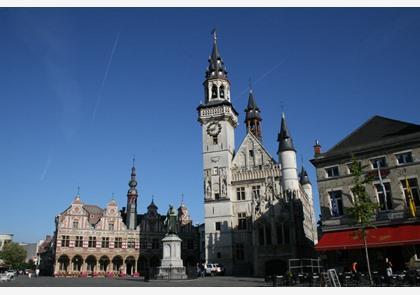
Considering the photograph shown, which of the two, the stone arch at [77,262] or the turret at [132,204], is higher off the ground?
the turret at [132,204]

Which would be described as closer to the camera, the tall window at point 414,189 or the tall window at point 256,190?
the tall window at point 414,189

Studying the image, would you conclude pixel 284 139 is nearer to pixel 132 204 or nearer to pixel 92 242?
pixel 132 204

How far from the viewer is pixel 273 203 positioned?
38.2 metres

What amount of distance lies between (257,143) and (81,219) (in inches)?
1134

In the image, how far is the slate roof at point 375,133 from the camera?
90.7 ft

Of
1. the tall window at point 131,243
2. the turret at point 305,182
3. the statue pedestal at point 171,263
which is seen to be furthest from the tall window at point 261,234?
the turret at point 305,182

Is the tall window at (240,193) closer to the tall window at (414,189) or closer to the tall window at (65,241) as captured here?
the tall window at (414,189)

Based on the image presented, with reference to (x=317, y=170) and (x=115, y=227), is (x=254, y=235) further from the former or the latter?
(x=115, y=227)

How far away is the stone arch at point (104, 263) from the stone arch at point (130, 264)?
2831 mm

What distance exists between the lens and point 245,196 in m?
45.5

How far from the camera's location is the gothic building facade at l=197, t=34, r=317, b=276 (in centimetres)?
3709

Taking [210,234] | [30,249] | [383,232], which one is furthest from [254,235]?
[30,249]

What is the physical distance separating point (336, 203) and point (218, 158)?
820 inches

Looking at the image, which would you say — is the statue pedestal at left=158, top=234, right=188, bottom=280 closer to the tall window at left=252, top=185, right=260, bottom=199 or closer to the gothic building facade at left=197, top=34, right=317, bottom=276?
the gothic building facade at left=197, top=34, right=317, bottom=276
